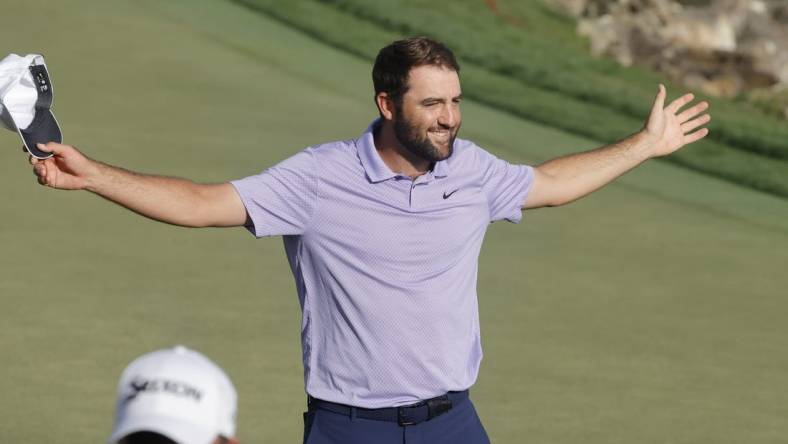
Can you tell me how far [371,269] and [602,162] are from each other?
917 mm

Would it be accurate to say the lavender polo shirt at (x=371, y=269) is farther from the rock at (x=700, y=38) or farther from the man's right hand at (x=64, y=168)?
the rock at (x=700, y=38)

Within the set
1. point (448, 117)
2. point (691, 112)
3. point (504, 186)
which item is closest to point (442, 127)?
point (448, 117)

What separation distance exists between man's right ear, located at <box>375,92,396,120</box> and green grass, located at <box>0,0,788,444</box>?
1.97 metres

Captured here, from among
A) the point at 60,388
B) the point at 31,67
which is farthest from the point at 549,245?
the point at 31,67

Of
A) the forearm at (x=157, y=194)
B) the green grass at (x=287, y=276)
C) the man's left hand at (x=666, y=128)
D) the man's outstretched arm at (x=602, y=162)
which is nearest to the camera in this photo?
the forearm at (x=157, y=194)

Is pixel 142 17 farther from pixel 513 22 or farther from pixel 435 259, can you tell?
pixel 435 259

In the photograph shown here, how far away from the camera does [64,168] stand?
4535mm

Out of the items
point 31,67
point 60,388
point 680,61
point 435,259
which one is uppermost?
point 680,61

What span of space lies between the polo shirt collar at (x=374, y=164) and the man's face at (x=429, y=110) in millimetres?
81

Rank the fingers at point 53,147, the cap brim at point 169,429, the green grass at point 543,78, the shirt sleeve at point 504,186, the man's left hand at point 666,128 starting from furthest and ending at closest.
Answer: the green grass at point 543,78 < the man's left hand at point 666,128 < the shirt sleeve at point 504,186 < the fingers at point 53,147 < the cap brim at point 169,429

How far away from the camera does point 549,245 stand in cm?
891

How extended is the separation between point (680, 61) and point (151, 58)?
4713mm

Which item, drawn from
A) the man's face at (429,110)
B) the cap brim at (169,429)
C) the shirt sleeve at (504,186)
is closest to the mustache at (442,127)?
the man's face at (429,110)

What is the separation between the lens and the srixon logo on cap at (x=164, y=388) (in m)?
3.07
